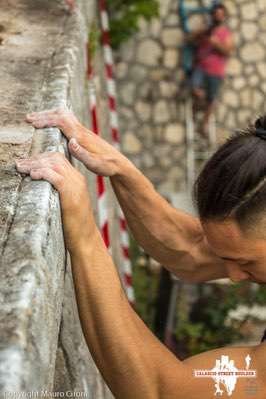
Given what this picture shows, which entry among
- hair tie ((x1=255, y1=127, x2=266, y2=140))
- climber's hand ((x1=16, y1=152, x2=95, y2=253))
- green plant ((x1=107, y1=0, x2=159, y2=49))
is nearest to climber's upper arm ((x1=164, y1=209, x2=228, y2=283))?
hair tie ((x1=255, y1=127, x2=266, y2=140))

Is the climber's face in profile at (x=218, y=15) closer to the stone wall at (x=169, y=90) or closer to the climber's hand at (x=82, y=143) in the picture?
the stone wall at (x=169, y=90)

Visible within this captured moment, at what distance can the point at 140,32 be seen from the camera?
9.57 meters

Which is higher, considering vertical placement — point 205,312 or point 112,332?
point 112,332

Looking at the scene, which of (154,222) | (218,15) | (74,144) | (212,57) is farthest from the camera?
(212,57)

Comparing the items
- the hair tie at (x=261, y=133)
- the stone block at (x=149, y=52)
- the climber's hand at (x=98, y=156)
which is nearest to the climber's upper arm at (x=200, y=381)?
the hair tie at (x=261, y=133)

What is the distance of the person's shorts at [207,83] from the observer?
968 cm

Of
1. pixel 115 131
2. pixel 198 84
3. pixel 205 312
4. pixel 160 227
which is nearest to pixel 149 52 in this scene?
pixel 198 84

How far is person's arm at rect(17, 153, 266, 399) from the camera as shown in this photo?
77.7 inches

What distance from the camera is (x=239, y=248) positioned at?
217 cm

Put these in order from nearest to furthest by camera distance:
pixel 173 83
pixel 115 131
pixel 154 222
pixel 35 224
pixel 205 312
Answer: pixel 35 224
pixel 154 222
pixel 115 131
pixel 205 312
pixel 173 83

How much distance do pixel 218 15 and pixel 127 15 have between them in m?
1.17

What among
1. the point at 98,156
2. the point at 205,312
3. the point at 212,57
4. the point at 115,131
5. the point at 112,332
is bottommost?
the point at 205,312

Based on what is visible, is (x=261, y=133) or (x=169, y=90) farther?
(x=169, y=90)

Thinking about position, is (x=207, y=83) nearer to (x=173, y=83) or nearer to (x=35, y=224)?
(x=173, y=83)
